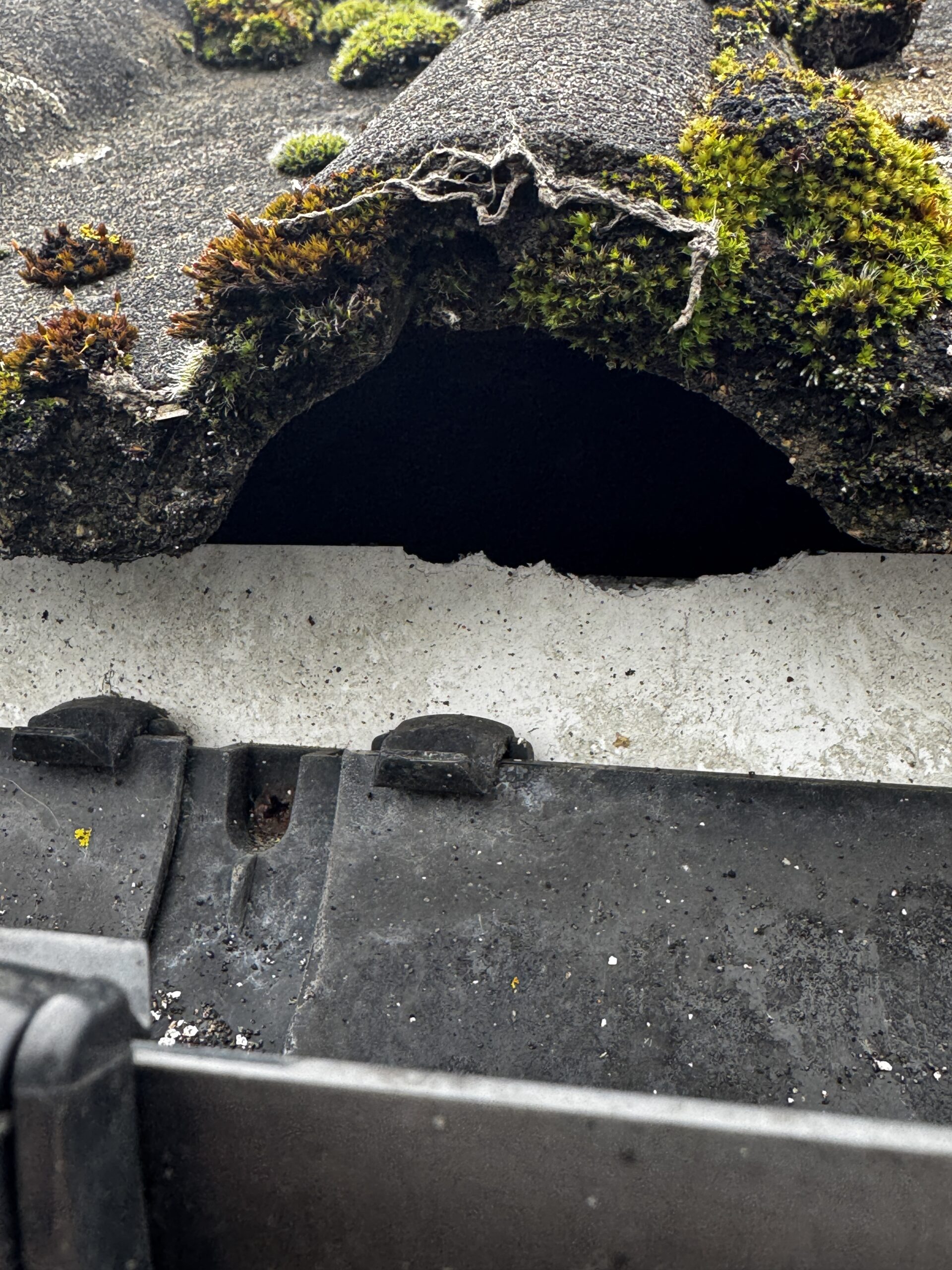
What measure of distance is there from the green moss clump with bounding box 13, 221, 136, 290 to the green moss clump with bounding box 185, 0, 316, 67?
6.32 feet

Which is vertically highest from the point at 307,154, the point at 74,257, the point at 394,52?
the point at 394,52

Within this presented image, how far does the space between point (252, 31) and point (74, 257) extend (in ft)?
7.14

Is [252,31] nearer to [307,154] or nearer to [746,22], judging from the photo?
[307,154]

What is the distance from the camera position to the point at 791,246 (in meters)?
1.77

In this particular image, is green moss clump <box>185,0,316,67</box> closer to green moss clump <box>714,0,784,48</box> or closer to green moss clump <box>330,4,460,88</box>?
green moss clump <box>330,4,460,88</box>

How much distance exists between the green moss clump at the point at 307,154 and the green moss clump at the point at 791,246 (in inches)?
54.8

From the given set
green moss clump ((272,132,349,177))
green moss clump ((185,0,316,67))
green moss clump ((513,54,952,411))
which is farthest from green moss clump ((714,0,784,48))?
green moss clump ((185,0,316,67))

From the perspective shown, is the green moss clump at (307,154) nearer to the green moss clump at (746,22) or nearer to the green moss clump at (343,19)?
the green moss clump at (746,22)

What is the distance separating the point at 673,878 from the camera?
2254mm

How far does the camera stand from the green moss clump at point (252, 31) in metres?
3.91

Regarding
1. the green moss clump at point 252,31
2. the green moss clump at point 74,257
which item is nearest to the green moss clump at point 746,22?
the green moss clump at point 74,257

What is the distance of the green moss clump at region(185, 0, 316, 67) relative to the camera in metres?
3.91

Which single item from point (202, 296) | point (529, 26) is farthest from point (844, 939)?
point (529, 26)

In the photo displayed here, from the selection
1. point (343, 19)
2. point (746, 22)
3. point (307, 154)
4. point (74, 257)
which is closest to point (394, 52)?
point (343, 19)
